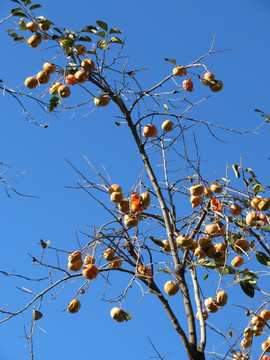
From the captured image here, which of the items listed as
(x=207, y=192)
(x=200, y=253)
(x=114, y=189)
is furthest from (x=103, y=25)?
(x=200, y=253)

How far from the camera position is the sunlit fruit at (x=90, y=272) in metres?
1.87

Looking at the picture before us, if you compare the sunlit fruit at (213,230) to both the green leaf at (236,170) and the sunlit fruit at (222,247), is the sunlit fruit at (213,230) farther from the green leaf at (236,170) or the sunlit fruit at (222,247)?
the green leaf at (236,170)

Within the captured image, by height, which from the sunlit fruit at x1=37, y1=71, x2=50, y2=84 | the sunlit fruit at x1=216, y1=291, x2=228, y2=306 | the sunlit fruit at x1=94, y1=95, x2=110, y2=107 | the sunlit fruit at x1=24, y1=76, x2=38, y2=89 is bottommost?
the sunlit fruit at x1=216, y1=291, x2=228, y2=306

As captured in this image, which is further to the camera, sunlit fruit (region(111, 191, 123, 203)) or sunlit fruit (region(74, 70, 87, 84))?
sunlit fruit (region(74, 70, 87, 84))

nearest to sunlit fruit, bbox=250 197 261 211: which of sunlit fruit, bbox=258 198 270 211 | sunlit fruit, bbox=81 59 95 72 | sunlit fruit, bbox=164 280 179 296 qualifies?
sunlit fruit, bbox=258 198 270 211

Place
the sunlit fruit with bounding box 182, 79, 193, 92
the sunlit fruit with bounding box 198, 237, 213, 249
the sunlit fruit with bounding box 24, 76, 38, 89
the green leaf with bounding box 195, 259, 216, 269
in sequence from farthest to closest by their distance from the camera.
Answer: the sunlit fruit with bounding box 24, 76, 38, 89, the sunlit fruit with bounding box 182, 79, 193, 92, the sunlit fruit with bounding box 198, 237, 213, 249, the green leaf with bounding box 195, 259, 216, 269

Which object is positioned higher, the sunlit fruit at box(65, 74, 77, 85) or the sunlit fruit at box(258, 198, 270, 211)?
the sunlit fruit at box(65, 74, 77, 85)

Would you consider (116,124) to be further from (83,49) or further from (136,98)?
(83,49)

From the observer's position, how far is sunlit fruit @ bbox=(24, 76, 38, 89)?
2.49 meters

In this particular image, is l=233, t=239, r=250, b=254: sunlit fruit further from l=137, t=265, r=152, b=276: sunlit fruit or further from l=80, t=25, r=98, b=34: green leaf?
l=80, t=25, r=98, b=34: green leaf

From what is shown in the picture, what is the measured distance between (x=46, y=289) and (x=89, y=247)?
0.74ft

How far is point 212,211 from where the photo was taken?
2.07m

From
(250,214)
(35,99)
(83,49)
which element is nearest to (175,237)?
(250,214)

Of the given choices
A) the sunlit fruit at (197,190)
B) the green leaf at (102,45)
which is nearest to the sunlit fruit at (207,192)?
the sunlit fruit at (197,190)
